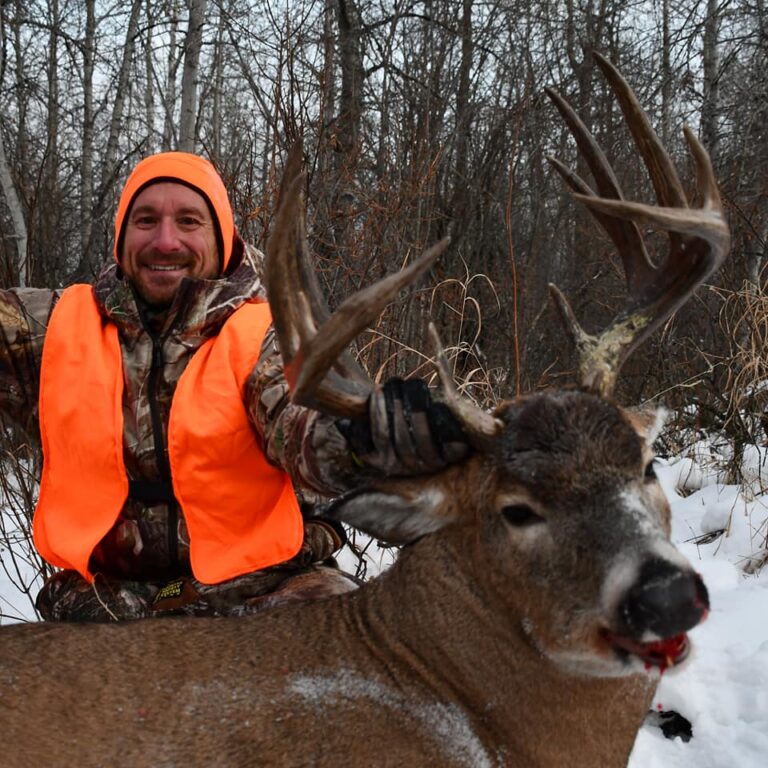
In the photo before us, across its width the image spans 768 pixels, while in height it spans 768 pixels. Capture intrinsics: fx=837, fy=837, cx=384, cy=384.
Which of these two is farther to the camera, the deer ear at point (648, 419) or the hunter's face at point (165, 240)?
the hunter's face at point (165, 240)

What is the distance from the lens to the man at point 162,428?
3.19 meters

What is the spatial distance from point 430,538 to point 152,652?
87cm

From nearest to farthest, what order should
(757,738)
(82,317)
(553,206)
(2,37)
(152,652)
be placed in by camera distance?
(152,652), (757,738), (82,317), (2,37), (553,206)

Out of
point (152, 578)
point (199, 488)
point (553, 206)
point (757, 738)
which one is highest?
point (553, 206)

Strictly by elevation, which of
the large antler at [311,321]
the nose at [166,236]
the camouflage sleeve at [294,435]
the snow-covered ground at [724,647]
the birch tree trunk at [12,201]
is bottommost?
the snow-covered ground at [724,647]

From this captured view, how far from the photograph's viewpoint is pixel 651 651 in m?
2.00

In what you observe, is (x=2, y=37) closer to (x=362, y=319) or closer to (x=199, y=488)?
(x=199, y=488)

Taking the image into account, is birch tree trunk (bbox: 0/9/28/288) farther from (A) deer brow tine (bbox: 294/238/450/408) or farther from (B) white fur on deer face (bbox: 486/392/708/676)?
(B) white fur on deer face (bbox: 486/392/708/676)

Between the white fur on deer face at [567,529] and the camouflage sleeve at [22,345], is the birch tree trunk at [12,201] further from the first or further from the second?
the white fur on deer face at [567,529]

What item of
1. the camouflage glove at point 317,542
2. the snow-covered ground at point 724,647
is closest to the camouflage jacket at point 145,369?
the camouflage glove at point 317,542

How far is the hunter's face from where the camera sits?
3482 millimetres

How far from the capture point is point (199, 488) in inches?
125

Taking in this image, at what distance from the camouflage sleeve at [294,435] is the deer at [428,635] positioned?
26 centimetres

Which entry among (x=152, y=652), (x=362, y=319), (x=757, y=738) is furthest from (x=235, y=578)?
(x=757, y=738)
